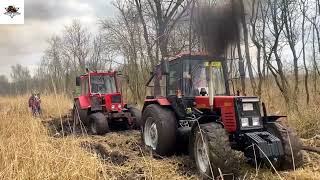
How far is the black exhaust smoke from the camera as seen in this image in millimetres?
8523

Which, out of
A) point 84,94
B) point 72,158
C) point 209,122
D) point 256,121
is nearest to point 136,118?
point 84,94

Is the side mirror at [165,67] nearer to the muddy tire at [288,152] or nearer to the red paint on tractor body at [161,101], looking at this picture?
the red paint on tractor body at [161,101]

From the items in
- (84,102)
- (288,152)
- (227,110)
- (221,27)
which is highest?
(221,27)

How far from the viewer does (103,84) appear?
44.8 ft

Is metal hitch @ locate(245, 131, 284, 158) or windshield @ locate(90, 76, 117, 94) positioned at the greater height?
windshield @ locate(90, 76, 117, 94)

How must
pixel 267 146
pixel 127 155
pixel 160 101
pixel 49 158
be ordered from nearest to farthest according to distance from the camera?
pixel 49 158
pixel 267 146
pixel 127 155
pixel 160 101

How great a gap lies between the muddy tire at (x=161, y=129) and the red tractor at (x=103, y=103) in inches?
163

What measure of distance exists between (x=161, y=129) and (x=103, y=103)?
19.1 feet

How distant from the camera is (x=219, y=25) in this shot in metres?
9.13

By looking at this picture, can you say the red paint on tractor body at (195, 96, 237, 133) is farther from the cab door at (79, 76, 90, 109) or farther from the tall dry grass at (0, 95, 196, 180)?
the cab door at (79, 76, 90, 109)

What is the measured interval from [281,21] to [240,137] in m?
8.62

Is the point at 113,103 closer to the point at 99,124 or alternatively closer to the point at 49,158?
the point at 99,124

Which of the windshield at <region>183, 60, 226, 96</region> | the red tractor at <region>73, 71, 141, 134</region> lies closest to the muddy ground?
the windshield at <region>183, 60, 226, 96</region>

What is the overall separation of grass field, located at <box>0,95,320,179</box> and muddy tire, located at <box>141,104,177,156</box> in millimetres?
236
